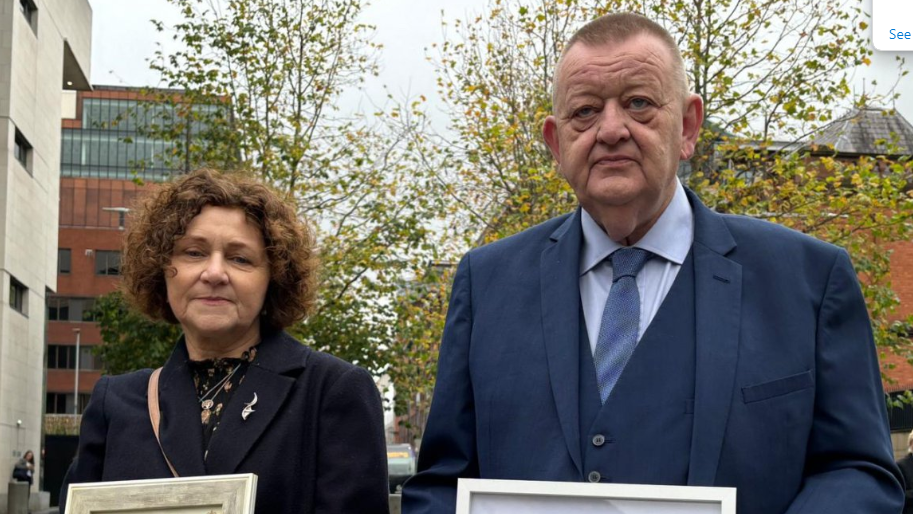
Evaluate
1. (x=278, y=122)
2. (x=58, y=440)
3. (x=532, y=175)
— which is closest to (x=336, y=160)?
(x=278, y=122)

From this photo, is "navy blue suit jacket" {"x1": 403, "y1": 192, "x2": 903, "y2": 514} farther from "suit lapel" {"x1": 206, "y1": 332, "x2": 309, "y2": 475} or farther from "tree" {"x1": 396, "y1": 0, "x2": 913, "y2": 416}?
"tree" {"x1": 396, "y1": 0, "x2": 913, "y2": 416}

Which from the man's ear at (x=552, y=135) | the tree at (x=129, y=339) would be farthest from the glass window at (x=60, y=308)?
the man's ear at (x=552, y=135)

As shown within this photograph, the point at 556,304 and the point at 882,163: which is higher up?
the point at 882,163

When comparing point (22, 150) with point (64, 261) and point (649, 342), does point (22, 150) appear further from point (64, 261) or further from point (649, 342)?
point (64, 261)

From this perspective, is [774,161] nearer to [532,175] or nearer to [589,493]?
[532,175]

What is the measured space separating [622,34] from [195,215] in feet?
5.15

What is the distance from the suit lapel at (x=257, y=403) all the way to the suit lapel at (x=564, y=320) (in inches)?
39.1

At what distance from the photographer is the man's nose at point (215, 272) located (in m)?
4.23

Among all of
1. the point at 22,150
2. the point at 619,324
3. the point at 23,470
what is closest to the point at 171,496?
the point at 619,324

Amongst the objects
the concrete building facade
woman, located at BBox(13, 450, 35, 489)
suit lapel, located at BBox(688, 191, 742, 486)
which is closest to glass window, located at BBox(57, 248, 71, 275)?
the concrete building facade

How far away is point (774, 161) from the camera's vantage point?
19922mm

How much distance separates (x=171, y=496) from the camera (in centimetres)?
371

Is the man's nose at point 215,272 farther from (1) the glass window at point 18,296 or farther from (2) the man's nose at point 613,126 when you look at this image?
(1) the glass window at point 18,296

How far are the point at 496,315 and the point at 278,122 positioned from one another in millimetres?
20628
